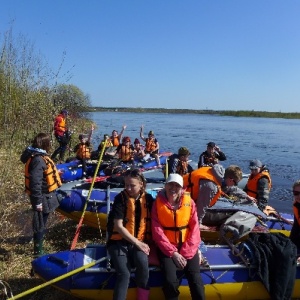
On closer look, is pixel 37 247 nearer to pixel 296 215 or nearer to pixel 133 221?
pixel 133 221

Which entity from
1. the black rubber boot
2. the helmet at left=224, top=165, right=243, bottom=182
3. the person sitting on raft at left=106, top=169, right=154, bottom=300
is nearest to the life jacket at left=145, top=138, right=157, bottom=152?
the helmet at left=224, top=165, right=243, bottom=182

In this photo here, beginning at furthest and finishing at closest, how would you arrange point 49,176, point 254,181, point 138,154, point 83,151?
1. point 138,154
2. point 83,151
3. point 254,181
4. point 49,176

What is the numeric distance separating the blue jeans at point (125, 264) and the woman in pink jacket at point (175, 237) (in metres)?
0.19

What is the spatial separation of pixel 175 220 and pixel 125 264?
0.63m

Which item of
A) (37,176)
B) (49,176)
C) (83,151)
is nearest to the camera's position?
(37,176)

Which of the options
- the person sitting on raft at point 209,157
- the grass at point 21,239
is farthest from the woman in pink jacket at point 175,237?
the person sitting on raft at point 209,157

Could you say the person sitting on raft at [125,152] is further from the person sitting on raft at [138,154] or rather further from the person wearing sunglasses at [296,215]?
the person wearing sunglasses at [296,215]

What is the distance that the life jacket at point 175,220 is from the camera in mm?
3439

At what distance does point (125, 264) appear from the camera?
3391 mm

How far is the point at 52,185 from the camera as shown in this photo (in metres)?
4.32

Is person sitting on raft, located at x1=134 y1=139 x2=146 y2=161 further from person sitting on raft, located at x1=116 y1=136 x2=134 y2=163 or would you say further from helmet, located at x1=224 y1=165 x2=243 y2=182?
helmet, located at x1=224 y1=165 x2=243 y2=182

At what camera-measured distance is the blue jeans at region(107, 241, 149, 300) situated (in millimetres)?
3322

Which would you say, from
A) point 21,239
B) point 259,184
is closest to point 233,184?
point 259,184

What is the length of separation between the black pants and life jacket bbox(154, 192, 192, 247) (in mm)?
207
